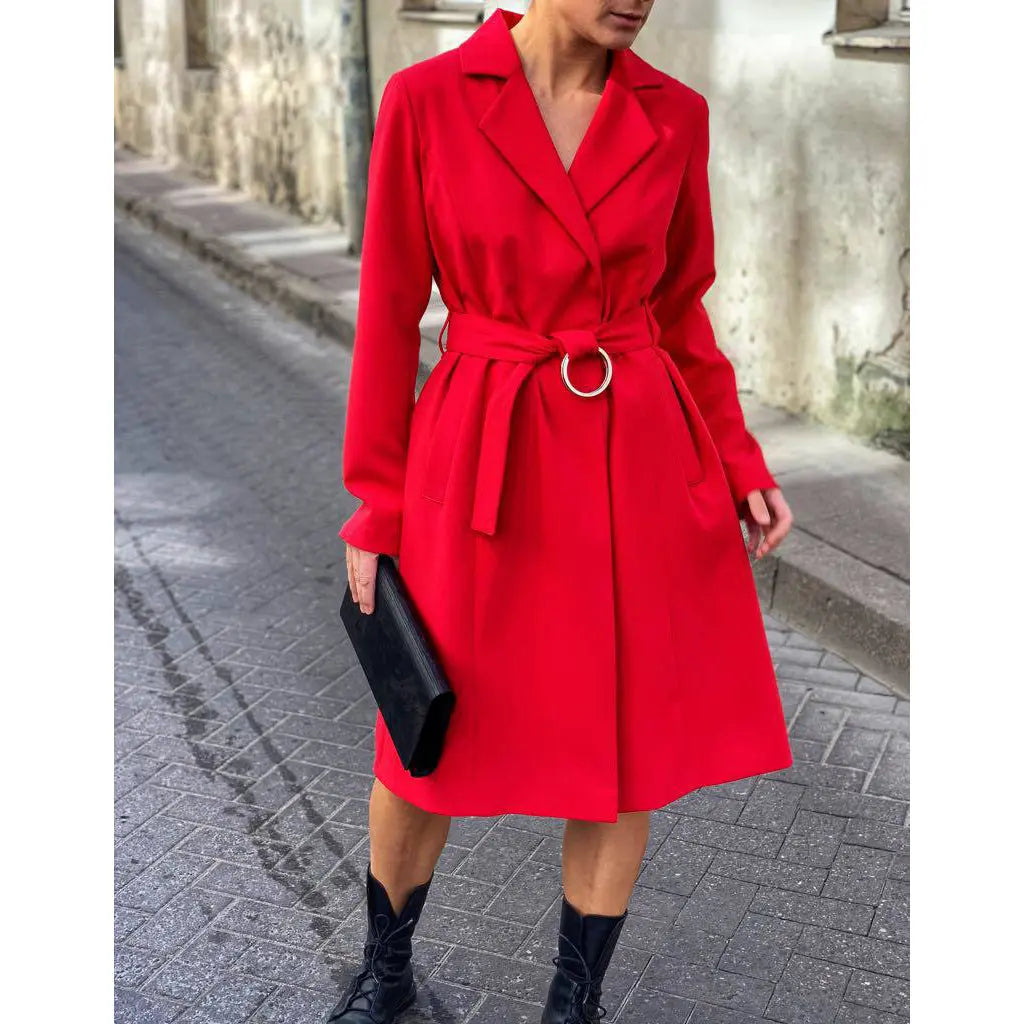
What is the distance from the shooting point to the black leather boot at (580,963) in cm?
291

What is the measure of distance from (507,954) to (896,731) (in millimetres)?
1559

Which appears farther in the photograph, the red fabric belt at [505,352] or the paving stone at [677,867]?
the paving stone at [677,867]

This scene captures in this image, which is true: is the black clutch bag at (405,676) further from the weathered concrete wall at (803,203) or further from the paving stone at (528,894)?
the weathered concrete wall at (803,203)

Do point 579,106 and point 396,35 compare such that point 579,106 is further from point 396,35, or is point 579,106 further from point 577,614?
point 396,35

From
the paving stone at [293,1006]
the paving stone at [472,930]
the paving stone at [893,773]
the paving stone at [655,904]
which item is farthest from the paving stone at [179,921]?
the paving stone at [893,773]

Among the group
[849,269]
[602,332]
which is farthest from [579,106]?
[849,269]

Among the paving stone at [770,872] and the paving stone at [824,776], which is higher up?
the paving stone at [770,872]

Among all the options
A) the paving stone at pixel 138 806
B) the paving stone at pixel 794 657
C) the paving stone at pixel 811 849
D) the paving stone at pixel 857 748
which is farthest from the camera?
the paving stone at pixel 794 657

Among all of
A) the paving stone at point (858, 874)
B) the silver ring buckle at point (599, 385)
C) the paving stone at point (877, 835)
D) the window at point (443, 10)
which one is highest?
the window at point (443, 10)

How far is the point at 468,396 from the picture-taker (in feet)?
8.71

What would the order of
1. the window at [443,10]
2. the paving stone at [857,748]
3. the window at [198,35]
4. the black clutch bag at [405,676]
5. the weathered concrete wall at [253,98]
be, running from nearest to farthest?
the black clutch bag at [405,676]
the paving stone at [857,748]
the window at [443,10]
the weathered concrete wall at [253,98]
the window at [198,35]

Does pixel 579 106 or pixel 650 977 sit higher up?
pixel 579 106

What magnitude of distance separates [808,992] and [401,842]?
35.4 inches

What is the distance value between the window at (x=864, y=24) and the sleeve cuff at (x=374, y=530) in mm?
4237
